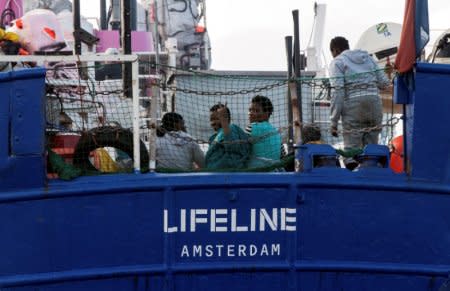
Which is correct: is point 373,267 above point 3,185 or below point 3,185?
below

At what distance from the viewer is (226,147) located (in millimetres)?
8188

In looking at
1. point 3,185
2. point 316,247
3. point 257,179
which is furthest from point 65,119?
point 316,247

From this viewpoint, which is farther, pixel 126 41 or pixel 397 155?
pixel 397 155

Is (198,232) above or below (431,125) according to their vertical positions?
below

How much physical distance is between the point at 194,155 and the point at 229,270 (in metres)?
1.20

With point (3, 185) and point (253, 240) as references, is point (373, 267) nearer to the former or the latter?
point (253, 240)

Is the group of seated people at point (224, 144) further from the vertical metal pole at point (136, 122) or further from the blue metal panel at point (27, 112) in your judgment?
the blue metal panel at point (27, 112)

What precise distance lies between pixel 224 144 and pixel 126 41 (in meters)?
1.11

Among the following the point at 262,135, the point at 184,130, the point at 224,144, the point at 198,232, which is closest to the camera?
the point at 198,232

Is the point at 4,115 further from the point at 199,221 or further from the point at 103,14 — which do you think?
the point at 103,14

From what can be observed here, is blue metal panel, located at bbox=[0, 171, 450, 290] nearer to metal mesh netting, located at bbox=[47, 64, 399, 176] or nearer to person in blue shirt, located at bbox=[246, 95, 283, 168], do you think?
metal mesh netting, located at bbox=[47, 64, 399, 176]

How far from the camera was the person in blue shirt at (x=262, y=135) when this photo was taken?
27.2 ft

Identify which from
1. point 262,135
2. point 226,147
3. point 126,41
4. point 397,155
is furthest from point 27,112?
point 397,155

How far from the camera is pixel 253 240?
767 cm
